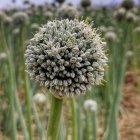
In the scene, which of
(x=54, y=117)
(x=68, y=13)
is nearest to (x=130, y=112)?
(x=68, y=13)

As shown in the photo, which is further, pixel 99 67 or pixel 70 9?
pixel 70 9

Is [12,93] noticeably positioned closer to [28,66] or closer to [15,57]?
[28,66]

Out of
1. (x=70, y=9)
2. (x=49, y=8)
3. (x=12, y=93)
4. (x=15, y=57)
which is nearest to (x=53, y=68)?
(x=12, y=93)

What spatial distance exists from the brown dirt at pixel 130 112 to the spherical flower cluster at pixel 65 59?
1.56 metres

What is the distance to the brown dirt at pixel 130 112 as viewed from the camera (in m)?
2.68

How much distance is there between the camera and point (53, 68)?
833 mm

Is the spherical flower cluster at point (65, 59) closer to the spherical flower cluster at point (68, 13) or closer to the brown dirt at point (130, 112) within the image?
the spherical flower cluster at point (68, 13)

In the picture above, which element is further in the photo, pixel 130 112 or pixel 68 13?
pixel 130 112

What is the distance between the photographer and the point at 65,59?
833mm

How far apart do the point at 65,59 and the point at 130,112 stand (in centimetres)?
253

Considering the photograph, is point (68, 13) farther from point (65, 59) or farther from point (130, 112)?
point (130, 112)

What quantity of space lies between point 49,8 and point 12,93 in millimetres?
3999

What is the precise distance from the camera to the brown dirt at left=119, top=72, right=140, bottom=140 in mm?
2682

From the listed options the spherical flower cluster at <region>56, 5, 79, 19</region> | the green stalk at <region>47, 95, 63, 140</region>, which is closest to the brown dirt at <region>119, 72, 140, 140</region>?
the spherical flower cluster at <region>56, 5, 79, 19</region>
